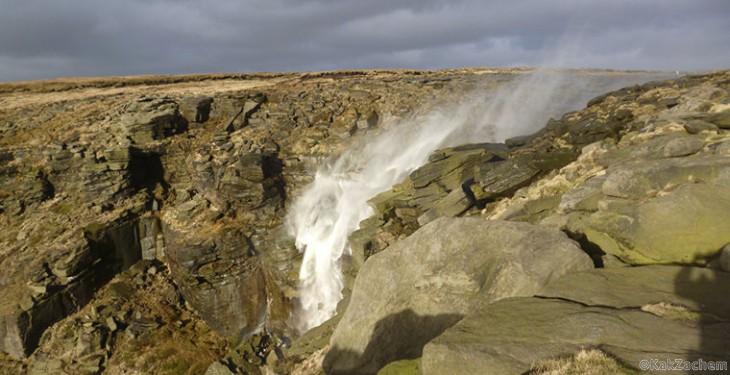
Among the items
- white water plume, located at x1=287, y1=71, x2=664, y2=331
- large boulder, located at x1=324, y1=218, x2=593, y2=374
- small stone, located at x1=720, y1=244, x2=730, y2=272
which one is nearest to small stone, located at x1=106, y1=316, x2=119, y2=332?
white water plume, located at x1=287, y1=71, x2=664, y2=331

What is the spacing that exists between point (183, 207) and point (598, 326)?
2489cm

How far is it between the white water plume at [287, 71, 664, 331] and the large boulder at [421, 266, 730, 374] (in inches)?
591

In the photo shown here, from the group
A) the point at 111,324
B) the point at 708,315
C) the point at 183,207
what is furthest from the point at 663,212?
the point at 183,207

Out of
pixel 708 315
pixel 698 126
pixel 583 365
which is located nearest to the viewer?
pixel 583 365

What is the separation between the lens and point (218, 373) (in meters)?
17.6

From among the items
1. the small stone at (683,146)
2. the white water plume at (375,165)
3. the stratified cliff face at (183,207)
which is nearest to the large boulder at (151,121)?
the stratified cliff face at (183,207)

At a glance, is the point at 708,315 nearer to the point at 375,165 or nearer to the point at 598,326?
the point at 598,326

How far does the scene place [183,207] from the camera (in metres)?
26.2

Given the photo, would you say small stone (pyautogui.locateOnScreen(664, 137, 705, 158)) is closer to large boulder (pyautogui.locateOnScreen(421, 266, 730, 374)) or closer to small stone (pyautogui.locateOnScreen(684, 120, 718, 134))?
small stone (pyautogui.locateOnScreen(684, 120, 718, 134))

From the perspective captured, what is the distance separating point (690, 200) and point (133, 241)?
27.0m

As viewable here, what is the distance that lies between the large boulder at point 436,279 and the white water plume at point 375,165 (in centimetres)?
1083

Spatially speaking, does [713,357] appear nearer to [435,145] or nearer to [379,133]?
[435,145]

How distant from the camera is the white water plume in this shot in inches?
895

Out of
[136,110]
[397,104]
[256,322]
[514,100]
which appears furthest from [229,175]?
[514,100]
